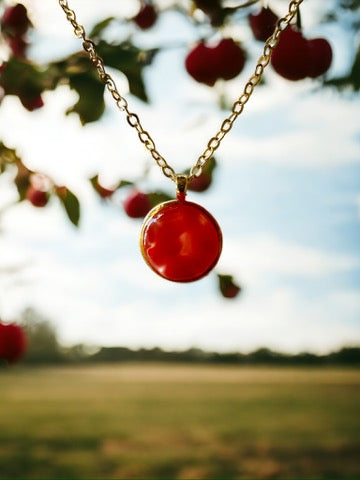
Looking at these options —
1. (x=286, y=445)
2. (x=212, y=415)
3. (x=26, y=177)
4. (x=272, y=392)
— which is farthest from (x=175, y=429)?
(x=26, y=177)

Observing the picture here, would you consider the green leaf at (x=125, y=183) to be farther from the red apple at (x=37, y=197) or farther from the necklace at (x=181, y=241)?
the necklace at (x=181, y=241)

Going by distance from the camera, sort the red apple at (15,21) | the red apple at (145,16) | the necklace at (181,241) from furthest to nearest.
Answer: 1. the red apple at (145,16)
2. the red apple at (15,21)
3. the necklace at (181,241)

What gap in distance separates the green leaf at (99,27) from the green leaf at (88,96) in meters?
0.08

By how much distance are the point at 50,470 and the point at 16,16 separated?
3014 mm

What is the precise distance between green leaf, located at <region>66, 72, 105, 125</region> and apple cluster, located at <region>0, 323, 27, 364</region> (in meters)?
0.55

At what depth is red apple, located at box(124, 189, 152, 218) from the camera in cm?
117

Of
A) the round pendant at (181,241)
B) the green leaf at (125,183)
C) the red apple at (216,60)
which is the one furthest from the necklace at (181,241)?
the green leaf at (125,183)

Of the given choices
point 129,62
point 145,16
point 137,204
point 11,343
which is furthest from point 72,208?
point 145,16

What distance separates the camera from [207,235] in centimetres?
62

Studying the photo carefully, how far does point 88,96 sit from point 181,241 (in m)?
0.48

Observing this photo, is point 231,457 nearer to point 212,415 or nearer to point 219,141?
point 212,415

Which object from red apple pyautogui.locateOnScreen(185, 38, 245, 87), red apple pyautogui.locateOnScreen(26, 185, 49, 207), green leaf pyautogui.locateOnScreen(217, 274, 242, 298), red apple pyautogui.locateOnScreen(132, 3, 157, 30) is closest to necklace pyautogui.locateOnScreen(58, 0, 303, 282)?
green leaf pyautogui.locateOnScreen(217, 274, 242, 298)

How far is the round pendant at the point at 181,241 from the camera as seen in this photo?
2.00 ft

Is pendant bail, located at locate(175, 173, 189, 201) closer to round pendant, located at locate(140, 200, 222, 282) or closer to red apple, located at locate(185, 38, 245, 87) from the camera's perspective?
round pendant, located at locate(140, 200, 222, 282)
